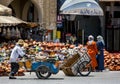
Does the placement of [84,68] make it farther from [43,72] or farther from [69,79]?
[43,72]

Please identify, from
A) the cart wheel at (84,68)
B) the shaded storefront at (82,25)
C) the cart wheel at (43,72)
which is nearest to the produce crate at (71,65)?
the cart wheel at (84,68)

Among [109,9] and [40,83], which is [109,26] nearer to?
[109,9]

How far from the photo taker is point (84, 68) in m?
26.4

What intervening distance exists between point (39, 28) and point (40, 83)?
18208 millimetres

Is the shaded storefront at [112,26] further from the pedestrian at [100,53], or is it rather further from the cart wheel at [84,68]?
the cart wheel at [84,68]

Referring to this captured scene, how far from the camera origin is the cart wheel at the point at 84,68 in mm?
26312

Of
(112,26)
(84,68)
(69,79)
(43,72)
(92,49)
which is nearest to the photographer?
(69,79)

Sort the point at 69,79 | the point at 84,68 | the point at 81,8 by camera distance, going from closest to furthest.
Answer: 1. the point at 69,79
2. the point at 84,68
3. the point at 81,8

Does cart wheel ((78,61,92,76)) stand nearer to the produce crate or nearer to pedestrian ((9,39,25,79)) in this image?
the produce crate

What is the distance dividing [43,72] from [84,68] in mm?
2294

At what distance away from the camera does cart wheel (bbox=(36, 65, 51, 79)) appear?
81.5 ft

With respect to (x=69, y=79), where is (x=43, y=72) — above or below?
above

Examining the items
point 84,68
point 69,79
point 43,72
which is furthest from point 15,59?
point 84,68

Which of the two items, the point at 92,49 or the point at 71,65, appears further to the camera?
the point at 92,49
